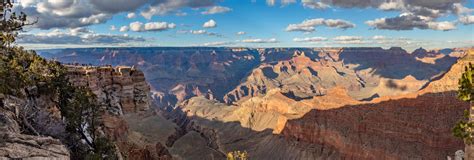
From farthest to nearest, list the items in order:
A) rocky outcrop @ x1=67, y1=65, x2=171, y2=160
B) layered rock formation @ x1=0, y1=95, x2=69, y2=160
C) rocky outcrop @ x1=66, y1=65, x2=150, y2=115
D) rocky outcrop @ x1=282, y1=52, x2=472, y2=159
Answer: rocky outcrop @ x1=282, y1=52, x2=472, y2=159 < rocky outcrop @ x1=66, y1=65, x2=150, y2=115 < rocky outcrop @ x1=67, y1=65, x2=171, y2=160 < layered rock formation @ x1=0, y1=95, x2=69, y2=160

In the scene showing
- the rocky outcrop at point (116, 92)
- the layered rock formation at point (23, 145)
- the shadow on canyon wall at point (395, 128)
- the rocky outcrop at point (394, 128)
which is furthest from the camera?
the rocky outcrop at point (394, 128)

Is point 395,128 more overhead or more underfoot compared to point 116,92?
more underfoot

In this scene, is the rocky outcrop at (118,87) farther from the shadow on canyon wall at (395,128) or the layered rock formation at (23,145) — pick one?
the shadow on canyon wall at (395,128)

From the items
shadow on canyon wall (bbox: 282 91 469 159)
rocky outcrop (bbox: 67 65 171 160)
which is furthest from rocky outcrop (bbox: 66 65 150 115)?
shadow on canyon wall (bbox: 282 91 469 159)

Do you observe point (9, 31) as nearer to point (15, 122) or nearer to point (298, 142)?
point (15, 122)

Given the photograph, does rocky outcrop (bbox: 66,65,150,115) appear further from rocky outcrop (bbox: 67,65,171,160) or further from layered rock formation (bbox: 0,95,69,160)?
layered rock formation (bbox: 0,95,69,160)

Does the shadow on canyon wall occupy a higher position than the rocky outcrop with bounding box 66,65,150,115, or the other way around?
the rocky outcrop with bounding box 66,65,150,115

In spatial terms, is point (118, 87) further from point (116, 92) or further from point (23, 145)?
point (23, 145)

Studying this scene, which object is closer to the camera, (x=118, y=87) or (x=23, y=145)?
(x=23, y=145)

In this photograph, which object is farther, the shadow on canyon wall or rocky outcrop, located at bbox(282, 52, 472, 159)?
rocky outcrop, located at bbox(282, 52, 472, 159)

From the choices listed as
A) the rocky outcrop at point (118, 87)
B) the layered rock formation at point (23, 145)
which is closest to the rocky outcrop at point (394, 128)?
the rocky outcrop at point (118, 87)

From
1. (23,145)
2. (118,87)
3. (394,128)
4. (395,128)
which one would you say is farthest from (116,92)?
(394,128)
